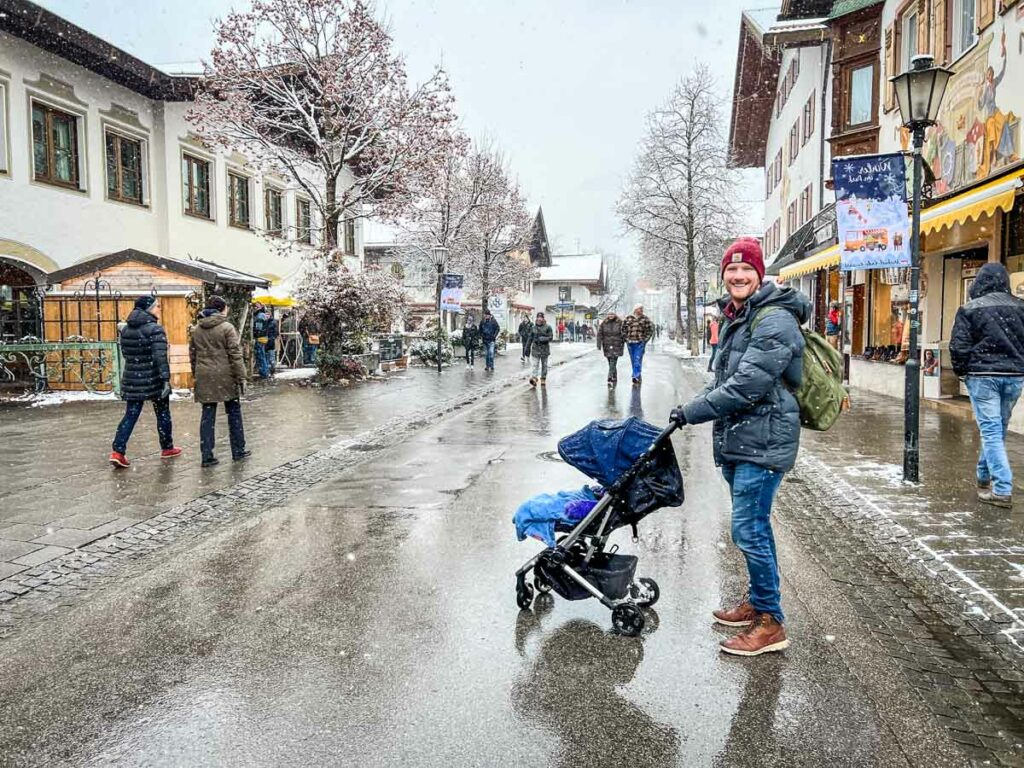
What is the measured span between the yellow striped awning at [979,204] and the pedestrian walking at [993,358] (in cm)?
305

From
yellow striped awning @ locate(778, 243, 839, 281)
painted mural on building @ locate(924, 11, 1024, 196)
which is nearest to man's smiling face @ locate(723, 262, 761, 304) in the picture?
painted mural on building @ locate(924, 11, 1024, 196)

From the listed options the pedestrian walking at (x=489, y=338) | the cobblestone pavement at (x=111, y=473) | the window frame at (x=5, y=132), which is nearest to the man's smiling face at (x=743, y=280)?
the cobblestone pavement at (x=111, y=473)

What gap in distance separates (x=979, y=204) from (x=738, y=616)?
7680 mm

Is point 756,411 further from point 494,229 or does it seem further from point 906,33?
point 494,229

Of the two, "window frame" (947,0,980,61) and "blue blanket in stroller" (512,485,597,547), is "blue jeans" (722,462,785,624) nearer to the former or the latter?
"blue blanket in stroller" (512,485,597,547)

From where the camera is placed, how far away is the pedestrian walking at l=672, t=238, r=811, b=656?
12.6 ft

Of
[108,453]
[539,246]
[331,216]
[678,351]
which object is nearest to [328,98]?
[331,216]

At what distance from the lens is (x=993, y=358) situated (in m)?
6.69

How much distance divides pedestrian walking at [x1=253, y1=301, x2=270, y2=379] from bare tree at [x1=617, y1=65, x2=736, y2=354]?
23.1 meters

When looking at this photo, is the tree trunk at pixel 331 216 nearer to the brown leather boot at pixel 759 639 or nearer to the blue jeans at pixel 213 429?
the blue jeans at pixel 213 429

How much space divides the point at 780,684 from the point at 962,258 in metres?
14.0

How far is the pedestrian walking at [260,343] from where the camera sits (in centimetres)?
2080

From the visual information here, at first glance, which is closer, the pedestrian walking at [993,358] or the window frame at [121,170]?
the pedestrian walking at [993,358]

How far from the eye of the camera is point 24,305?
17844mm
